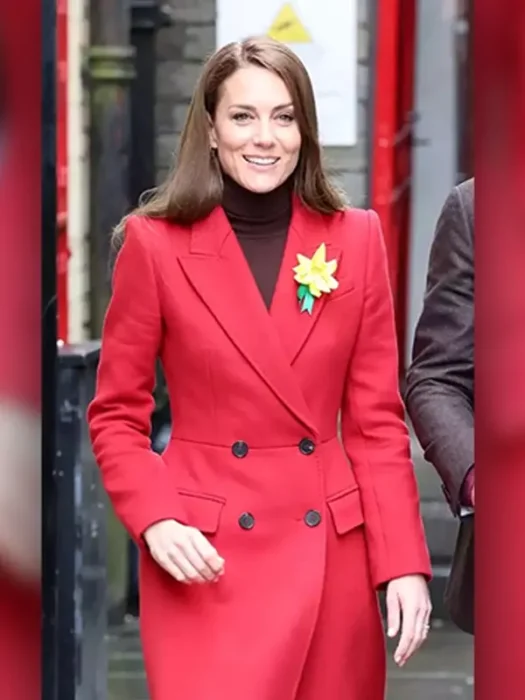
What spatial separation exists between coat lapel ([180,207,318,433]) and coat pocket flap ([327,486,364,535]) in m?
0.10

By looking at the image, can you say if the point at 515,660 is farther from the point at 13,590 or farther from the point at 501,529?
the point at 13,590

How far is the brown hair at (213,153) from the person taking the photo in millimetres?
2279

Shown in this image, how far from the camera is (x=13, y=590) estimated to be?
175 cm

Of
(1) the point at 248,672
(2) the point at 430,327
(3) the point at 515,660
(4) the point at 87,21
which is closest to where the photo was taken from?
(3) the point at 515,660

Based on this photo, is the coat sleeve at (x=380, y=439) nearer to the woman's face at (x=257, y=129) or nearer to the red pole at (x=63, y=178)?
the woman's face at (x=257, y=129)

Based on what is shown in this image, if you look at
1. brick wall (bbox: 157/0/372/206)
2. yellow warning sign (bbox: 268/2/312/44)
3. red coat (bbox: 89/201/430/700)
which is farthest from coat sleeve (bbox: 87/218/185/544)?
brick wall (bbox: 157/0/372/206)

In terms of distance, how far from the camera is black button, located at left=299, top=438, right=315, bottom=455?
91.0 inches

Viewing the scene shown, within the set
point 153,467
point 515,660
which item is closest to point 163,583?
point 153,467

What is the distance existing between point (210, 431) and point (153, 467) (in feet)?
0.31

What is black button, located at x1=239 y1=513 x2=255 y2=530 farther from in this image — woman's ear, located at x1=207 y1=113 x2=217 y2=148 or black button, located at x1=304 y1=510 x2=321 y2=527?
woman's ear, located at x1=207 y1=113 x2=217 y2=148

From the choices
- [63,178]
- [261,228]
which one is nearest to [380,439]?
[261,228]

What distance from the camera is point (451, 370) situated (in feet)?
7.98

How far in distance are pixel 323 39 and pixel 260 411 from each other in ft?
9.18

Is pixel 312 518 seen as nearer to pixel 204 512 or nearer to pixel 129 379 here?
pixel 204 512
